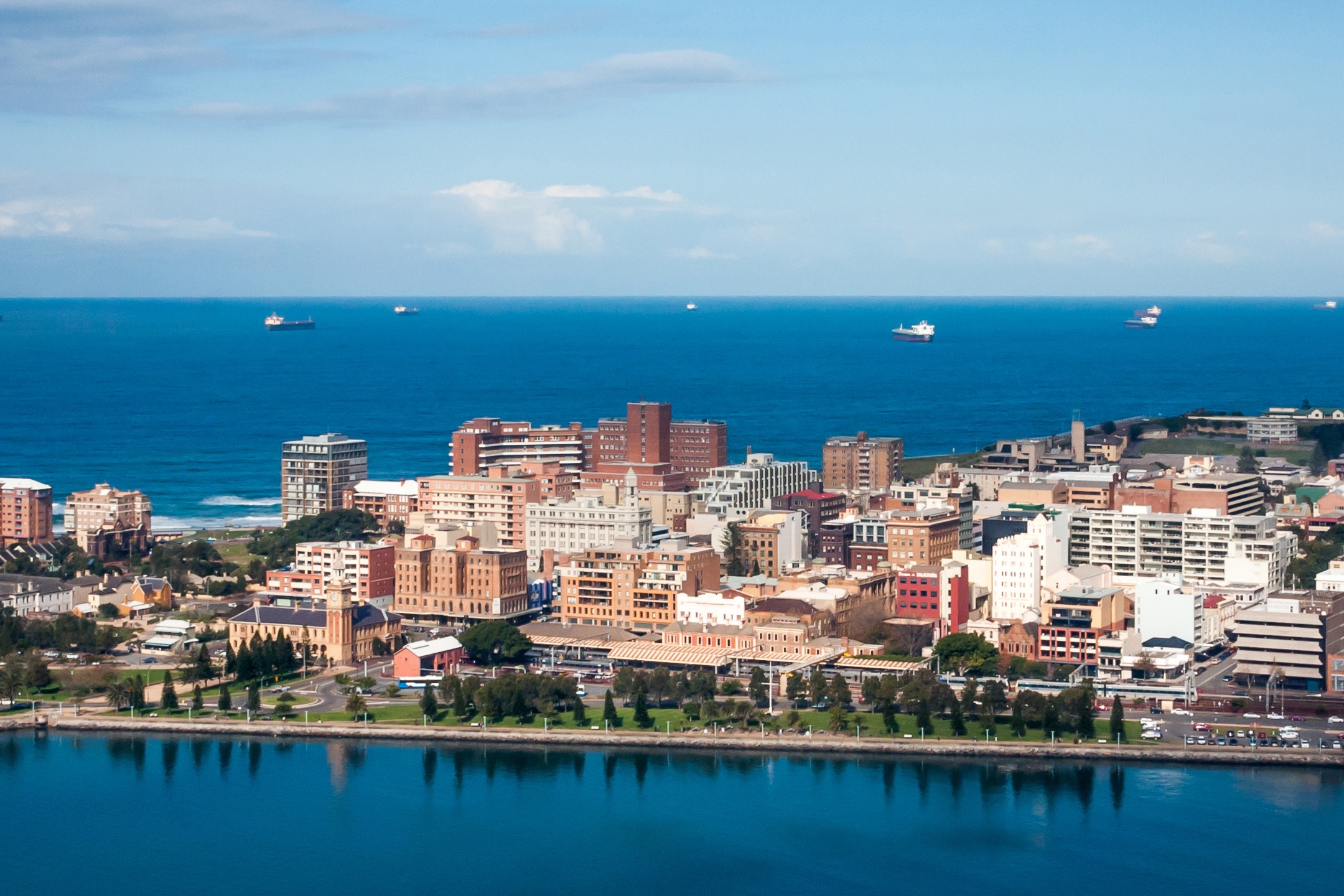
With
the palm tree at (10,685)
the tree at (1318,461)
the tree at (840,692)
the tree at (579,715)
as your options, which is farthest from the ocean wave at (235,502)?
the tree at (1318,461)

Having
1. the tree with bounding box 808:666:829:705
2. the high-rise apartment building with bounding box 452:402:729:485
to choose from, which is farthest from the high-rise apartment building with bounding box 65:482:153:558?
the tree with bounding box 808:666:829:705

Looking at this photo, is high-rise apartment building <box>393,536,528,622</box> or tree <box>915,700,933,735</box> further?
high-rise apartment building <box>393,536,528,622</box>

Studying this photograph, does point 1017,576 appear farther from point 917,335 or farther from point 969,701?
point 917,335

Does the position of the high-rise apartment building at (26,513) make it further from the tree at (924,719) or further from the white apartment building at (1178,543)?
the tree at (924,719)

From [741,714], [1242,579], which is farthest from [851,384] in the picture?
[741,714]

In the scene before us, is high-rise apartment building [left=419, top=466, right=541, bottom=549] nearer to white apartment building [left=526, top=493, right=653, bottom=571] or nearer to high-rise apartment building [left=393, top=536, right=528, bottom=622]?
white apartment building [left=526, top=493, right=653, bottom=571]

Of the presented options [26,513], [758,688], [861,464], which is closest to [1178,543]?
[758,688]

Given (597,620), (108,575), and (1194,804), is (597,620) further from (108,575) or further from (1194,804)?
(1194,804)
